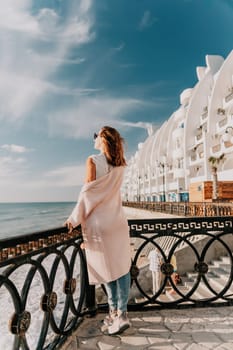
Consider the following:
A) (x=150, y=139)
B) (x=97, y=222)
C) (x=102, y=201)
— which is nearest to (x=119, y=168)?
(x=102, y=201)

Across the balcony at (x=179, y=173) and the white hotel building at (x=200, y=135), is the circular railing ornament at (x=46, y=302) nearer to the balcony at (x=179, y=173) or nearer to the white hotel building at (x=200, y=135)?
the white hotel building at (x=200, y=135)

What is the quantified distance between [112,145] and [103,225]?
0.71 m

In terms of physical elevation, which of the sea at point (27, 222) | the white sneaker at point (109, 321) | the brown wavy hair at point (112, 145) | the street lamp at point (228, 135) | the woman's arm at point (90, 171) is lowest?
the sea at point (27, 222)

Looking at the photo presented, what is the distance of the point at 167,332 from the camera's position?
8.09ft

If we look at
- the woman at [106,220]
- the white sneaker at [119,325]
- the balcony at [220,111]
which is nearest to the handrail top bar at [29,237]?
the woman at [106,220]

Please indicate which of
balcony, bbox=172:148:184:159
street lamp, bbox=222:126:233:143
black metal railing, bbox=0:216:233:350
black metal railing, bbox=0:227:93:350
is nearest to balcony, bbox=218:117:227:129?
street lamp, bbox=222:126:233:143

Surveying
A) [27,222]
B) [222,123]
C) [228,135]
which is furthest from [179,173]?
[27,222]

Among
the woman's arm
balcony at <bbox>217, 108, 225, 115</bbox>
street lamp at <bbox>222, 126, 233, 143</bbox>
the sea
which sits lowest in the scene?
the sea

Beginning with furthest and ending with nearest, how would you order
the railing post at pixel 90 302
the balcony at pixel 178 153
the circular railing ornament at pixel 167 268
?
the balcony at pixel 178 153, the circular railing ornament at pixel 167 268, the railing post at pixel 90 302

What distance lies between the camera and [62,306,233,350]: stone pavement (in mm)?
2242

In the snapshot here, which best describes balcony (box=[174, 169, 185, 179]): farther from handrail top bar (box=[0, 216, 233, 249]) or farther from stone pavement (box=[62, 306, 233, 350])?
stone pavement (box=[62, 306, 233, 350])

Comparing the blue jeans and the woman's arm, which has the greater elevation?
the woman's arm

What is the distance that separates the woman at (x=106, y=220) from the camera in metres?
2.24

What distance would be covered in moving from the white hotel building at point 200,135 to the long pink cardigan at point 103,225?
70.0 ft
